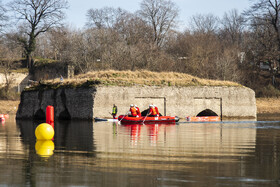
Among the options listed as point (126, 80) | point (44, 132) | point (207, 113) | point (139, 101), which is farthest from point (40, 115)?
point (44, 132)

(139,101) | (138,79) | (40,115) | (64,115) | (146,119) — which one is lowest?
(40,115)

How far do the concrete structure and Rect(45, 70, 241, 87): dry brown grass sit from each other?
638mm

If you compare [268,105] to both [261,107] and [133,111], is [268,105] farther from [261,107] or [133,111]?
[133,111]

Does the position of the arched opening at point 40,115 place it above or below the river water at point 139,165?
below

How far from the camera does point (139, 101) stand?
39094 mm

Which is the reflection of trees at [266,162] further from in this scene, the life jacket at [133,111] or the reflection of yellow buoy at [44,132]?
the life jacket at [133,111]

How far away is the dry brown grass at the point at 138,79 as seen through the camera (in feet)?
129

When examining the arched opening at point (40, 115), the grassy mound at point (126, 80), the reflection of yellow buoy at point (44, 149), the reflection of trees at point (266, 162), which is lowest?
the arched opening at point (40, 115)

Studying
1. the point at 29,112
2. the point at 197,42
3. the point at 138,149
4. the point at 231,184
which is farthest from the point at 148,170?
the point at 197,42

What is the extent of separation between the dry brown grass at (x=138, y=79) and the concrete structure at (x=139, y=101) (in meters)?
0.64

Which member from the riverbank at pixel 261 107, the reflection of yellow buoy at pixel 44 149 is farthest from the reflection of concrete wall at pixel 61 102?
the reflection of yellow buoy at pixel 44 149

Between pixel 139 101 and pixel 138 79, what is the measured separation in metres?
2.81

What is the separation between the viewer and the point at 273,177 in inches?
341

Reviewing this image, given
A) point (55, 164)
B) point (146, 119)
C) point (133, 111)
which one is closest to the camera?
point (55, 164)
